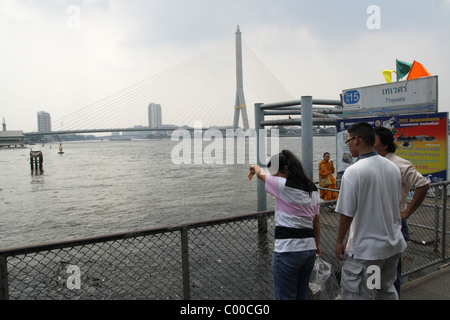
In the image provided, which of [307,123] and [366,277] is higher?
[307,123]

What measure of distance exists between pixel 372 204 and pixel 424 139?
11.4 ft

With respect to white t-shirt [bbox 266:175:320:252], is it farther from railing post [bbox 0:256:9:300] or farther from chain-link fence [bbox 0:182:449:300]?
chain-link fence [bbox 0:182:449:300]

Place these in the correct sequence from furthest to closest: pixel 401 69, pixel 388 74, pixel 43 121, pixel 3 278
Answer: pixel 43 121 → pixel 388 74 → pixel 401 69 → pixel 3 278

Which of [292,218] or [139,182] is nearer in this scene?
[292,218]

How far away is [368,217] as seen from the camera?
2404 mm

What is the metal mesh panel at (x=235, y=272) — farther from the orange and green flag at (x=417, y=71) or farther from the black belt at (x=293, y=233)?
the orange and green flag at (x=417, y=71)

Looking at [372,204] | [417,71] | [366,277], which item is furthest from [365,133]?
[417,71]

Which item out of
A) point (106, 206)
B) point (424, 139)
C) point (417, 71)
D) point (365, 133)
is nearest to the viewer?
point (365, 133)

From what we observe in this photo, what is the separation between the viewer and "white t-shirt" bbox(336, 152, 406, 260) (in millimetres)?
2375

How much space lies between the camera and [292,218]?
100 inches

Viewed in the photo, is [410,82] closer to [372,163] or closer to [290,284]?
[372,163]

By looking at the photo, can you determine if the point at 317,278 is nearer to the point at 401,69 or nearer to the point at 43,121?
the point at 401,69
